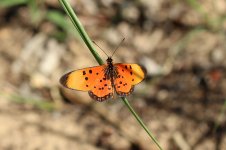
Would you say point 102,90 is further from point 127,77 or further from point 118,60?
point 118,60

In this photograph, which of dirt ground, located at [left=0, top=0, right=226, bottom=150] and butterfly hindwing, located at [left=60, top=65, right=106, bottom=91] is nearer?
butterfly hindwing, located at [left=60, top=65, right=106, bottom=91]

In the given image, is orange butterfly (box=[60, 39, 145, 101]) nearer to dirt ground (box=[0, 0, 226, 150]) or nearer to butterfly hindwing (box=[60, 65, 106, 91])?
butterfly hindwing (box=[60, 65, 106, 91])

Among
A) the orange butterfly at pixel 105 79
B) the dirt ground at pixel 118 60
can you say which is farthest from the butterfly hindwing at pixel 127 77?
the dirt ground at pixel 118 60

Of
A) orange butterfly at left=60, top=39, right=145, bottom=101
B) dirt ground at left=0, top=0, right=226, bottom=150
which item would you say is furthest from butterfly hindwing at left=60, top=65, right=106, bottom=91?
dirt ground at left=0, top=0, right=226, bottom=150

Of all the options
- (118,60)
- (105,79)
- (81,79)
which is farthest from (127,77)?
(118,60)

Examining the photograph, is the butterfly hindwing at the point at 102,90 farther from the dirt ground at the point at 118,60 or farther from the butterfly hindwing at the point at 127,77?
the dirt ground at the point at 118,60
